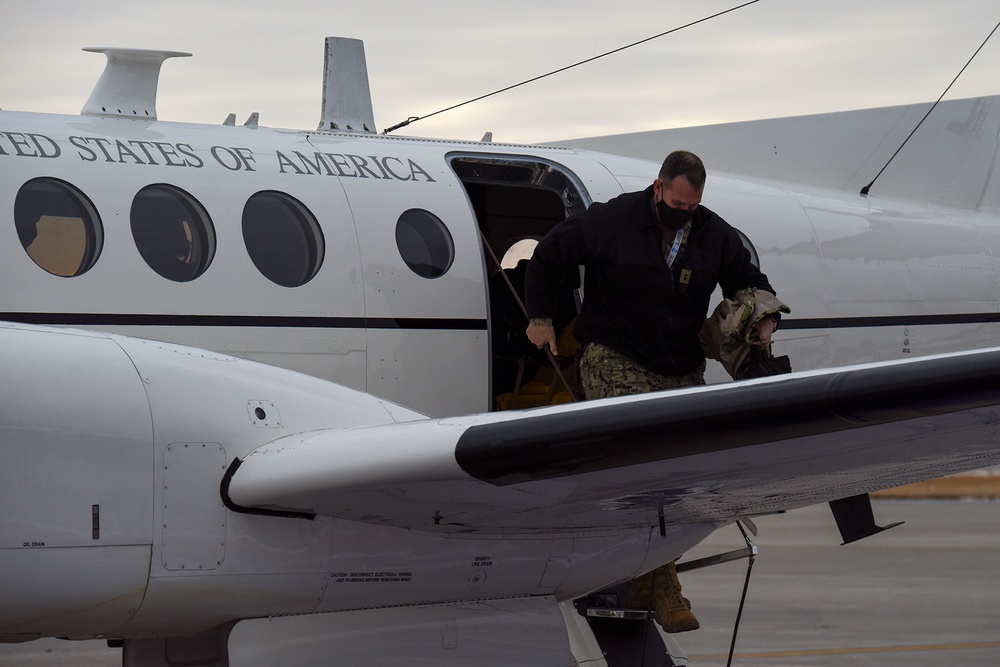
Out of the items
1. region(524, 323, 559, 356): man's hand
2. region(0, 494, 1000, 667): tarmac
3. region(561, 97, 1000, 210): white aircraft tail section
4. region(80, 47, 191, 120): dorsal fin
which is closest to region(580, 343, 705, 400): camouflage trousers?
region(524, 323, 559, 356): man's hand

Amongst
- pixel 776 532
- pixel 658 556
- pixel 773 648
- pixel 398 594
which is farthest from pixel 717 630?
pixel 776 532

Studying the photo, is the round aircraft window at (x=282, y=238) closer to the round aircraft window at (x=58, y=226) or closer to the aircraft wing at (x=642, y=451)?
the round aircraft window at (x=58, y=226)

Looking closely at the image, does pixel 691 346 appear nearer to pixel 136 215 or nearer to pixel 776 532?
pixel 136 215

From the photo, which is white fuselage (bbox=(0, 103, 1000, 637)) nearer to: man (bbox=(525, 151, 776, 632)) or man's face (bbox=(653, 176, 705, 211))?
man (bbox=(525, 151, 776, 632))

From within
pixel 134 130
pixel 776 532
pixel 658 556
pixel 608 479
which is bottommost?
pixel 776 532

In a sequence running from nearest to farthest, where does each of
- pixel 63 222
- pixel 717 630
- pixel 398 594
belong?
1. pixel 398 594
2. pixel 63 222
3. pixel 717 630

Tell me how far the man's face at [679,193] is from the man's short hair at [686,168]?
17 mm

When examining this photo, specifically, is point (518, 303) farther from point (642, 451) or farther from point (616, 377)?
point (642, 451)

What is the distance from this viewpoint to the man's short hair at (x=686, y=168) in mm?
5785

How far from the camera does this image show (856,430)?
4320mm

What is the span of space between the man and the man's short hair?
81 mm

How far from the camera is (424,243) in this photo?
661 cm

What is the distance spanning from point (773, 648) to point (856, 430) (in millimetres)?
6202

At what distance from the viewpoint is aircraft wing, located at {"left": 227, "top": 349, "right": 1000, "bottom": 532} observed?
13.2 feet
